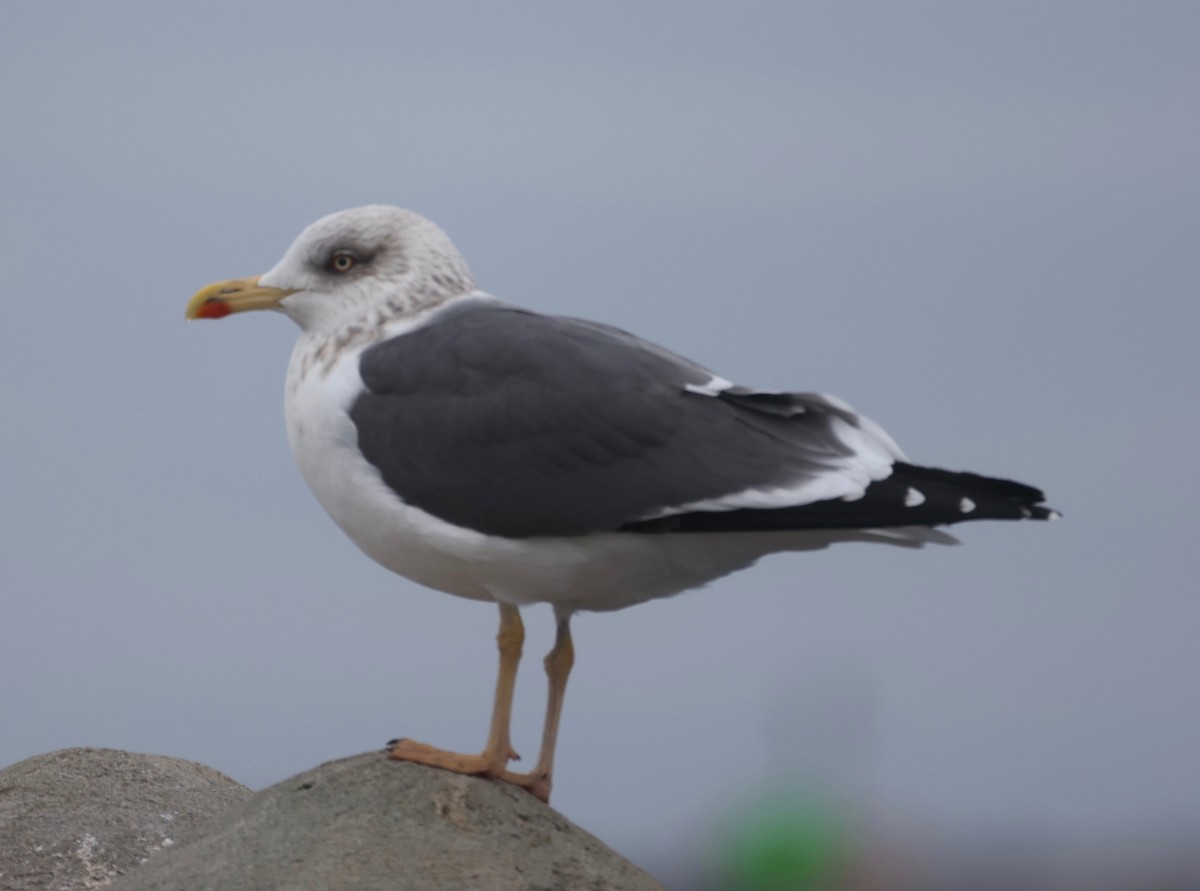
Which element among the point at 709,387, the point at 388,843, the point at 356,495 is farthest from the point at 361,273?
the point at 388,843

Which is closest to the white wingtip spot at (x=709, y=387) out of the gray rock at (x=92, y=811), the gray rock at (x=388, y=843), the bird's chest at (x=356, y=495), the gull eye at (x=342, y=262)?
the bird's chest at (x=356, y=495)

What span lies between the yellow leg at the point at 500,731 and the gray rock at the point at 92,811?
1689 mm

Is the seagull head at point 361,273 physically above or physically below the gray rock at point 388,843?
above

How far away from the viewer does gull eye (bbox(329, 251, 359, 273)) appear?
7191 mm

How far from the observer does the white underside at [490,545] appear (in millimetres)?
6387

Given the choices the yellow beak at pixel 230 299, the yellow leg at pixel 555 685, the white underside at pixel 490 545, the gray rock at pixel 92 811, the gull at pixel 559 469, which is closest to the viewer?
the gull at pixel 559 469

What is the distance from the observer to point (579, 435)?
641 centimetres

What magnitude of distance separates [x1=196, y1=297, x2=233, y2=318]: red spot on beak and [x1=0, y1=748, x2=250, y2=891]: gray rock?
2462mm

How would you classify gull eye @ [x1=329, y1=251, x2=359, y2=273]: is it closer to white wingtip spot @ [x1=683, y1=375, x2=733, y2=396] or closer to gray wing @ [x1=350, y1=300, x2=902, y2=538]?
gray wing @ [x1=350, y1=300, x2=902, y2=538]

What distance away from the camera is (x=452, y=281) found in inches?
285

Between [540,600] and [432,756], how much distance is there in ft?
2.70

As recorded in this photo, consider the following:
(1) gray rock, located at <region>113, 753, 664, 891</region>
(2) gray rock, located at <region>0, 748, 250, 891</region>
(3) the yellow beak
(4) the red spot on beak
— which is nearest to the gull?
(1) gray rock, located at <region>113, 753, 664, 891</region>

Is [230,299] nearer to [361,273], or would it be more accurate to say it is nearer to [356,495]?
[361,273]

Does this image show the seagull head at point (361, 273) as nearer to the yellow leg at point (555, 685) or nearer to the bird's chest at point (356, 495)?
the bird's chest at point (356, 495)
